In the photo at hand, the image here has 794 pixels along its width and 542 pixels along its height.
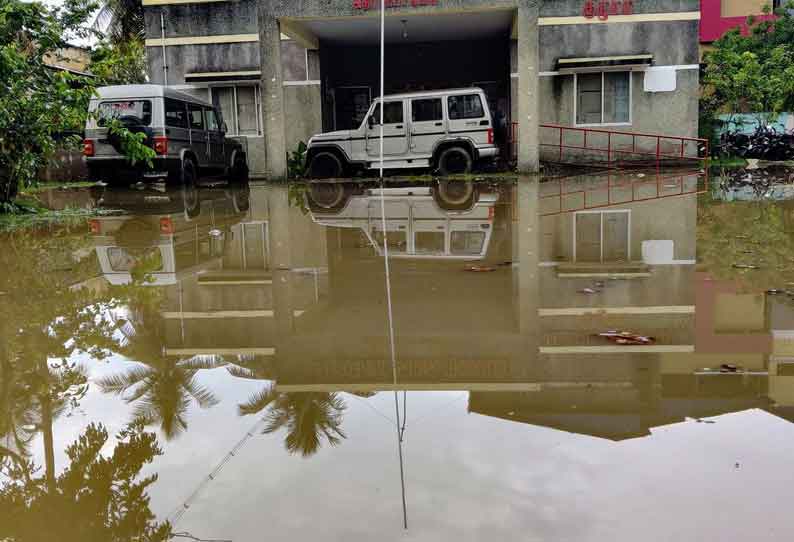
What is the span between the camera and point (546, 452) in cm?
265

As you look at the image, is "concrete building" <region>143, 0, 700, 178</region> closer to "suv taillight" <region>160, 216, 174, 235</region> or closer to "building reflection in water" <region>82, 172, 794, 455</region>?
"suv taillight" <region>160, 216, 174, 235</region>

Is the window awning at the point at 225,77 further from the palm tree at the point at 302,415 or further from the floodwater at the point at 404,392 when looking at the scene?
the palm tree at the point at 302,415

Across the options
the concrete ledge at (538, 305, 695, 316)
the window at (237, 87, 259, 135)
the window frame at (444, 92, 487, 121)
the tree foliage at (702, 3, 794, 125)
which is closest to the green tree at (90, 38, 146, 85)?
the window at (237, 87, 259, 135)

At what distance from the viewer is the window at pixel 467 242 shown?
7.11 m

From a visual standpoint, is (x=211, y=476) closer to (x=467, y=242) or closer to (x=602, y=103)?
(x=467, y=242)

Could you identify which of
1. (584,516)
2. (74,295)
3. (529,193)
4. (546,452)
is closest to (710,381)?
(546,452)

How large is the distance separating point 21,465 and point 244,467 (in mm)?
764

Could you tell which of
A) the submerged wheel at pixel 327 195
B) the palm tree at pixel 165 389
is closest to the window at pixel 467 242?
the palm tree at pixel 165 389

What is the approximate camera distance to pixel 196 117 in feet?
55.6

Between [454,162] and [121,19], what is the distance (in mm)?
16053

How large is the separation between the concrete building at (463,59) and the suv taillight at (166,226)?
35.1ft

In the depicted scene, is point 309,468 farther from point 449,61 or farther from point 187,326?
point 449,61

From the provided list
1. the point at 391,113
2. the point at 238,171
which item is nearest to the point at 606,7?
the point at 391,113

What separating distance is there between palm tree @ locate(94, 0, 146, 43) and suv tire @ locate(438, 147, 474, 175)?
49.3ft
